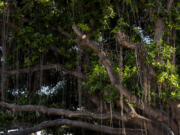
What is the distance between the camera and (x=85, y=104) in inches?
287

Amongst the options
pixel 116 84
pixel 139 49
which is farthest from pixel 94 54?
pixel 139 49

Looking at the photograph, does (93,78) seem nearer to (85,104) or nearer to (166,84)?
(166,84)

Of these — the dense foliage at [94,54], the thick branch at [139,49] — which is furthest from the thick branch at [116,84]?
the thick branch at [139,49]

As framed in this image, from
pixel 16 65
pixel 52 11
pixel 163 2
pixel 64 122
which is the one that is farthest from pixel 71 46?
pixel 163 2

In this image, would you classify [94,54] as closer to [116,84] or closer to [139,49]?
[116,84]

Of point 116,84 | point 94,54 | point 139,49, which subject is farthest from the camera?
point 94,54

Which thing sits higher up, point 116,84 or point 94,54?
point 94,54

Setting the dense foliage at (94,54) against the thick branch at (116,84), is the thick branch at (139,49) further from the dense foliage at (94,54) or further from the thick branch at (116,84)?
the thick branch at (116,84)

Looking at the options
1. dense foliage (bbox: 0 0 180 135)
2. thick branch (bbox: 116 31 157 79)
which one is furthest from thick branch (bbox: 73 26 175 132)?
thick branch (bbox: 116 31 157 79)

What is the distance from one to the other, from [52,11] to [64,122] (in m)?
2.75

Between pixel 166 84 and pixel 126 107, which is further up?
pixel 166 84

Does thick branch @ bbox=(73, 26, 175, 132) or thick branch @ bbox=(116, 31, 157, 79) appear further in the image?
thick branch @ bbox=(73, 26, 175, 132)

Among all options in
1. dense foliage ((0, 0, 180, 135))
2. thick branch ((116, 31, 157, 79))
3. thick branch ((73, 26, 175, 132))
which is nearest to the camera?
thick branch ((116, 31, 157, 79))

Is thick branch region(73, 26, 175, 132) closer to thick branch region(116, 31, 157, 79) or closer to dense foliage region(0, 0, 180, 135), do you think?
dense foliage region(0, 0, 180, 135)
